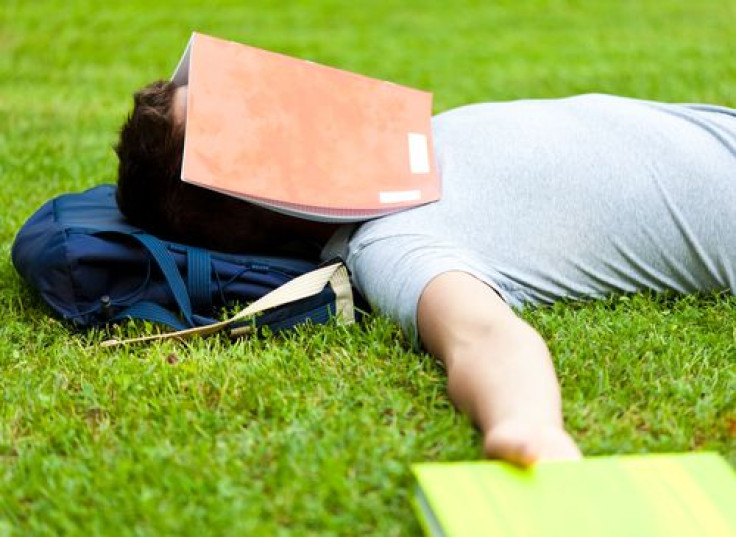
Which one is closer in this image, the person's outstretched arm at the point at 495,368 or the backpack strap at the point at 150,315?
the person's outstretched arm at the point at 495,368

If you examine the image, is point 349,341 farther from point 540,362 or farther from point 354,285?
point 540,362

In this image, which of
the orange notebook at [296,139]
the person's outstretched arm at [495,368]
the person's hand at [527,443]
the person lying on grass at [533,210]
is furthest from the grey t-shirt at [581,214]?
Answer: the person's hand at [527,443]

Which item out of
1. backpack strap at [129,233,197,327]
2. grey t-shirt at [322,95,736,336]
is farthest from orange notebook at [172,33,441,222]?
backpack strap at [129,233,197,327]

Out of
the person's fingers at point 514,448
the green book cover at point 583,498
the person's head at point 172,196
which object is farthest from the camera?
the person's head at point 172,196

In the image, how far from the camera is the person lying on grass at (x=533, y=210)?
2.54 m

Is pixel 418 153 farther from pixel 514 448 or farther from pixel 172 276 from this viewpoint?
pixel 514 448

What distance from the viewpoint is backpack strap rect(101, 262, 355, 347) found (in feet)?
8.32

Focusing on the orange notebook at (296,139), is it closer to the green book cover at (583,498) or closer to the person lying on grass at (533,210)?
the person lying on grass at (533,210)

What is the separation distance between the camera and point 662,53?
6.59m

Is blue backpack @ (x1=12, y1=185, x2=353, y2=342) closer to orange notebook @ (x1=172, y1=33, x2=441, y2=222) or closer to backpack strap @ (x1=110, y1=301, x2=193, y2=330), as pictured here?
backpack strap @ (x1=110, y1=301, x2=193, y2=330)

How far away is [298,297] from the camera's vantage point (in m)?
2.56

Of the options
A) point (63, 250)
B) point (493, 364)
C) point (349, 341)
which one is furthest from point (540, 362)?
point (63, 250)

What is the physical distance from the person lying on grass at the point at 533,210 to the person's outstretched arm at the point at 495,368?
11cm

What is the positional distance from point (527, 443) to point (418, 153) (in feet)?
3.84
